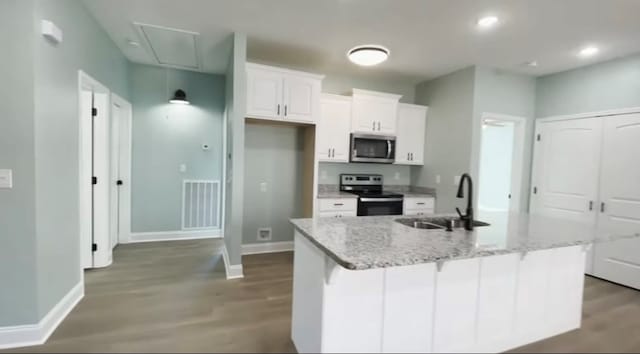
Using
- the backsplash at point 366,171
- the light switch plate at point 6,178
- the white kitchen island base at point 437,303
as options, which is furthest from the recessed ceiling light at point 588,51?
the light switch plate at point 6,178

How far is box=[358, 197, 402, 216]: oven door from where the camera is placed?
408cm

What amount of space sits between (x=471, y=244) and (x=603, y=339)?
67.5 inches

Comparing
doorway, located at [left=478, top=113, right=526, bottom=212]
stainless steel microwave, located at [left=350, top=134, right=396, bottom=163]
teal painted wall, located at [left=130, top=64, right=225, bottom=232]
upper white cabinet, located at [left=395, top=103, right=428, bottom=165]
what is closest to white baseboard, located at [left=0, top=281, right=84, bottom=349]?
teal painted wall, located at [left=130, top=64, right=225, bottom=232]

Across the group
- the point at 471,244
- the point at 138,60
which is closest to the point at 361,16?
the point at 471,244

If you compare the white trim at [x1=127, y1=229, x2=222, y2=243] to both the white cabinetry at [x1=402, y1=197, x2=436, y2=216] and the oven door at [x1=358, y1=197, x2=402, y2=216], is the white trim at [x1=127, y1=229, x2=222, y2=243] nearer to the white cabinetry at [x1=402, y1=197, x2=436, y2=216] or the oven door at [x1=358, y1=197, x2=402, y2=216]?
the oven door at [x1=358, y1=197, x2=402, y2=216]

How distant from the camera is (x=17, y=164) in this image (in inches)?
80.9

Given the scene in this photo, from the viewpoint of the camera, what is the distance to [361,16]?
283 centimetres

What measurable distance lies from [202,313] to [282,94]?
2498 mm

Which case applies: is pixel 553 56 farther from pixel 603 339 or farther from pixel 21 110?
pixel 21 110

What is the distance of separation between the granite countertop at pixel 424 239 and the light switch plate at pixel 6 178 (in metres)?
1.97

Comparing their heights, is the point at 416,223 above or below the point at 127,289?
above

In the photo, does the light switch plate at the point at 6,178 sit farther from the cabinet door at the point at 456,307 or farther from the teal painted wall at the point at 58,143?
the cabinet door at the point at 456,307

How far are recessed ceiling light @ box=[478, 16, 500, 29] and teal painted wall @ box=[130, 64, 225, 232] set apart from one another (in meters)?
3.76

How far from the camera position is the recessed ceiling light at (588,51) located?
3.35 m
